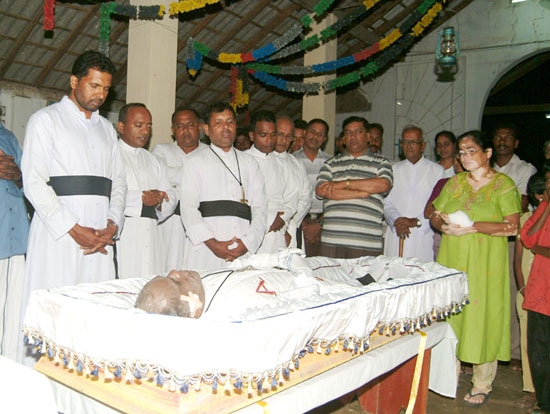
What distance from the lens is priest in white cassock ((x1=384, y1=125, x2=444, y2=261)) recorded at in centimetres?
483

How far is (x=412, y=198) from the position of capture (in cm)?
495

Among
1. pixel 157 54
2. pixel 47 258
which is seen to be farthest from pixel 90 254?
pixel 157 54

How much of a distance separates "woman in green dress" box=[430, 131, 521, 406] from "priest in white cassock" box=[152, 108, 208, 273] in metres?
2.24

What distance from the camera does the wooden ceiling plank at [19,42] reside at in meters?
7.83

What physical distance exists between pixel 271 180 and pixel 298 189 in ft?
1.31

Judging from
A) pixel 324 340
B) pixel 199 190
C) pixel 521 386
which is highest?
pixel 199 190

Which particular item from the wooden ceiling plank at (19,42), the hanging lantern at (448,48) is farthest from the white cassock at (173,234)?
the wooden ceiling plank at (19,42)

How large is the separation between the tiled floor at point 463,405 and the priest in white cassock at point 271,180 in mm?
1429

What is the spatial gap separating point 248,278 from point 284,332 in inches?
28.5

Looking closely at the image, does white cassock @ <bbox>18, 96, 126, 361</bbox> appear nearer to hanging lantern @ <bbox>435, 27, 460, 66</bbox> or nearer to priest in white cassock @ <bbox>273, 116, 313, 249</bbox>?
priest in white cassock @ <bbox>273, 116, 313, 249</bbox>

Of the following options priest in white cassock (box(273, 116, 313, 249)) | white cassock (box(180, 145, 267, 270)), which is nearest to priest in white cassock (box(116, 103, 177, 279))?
white cassock (box(180, 145, 267, 270))

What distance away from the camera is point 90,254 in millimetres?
2898

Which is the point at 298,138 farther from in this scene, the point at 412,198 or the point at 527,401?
the point at 527,401

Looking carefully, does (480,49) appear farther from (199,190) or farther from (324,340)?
(324,340)
